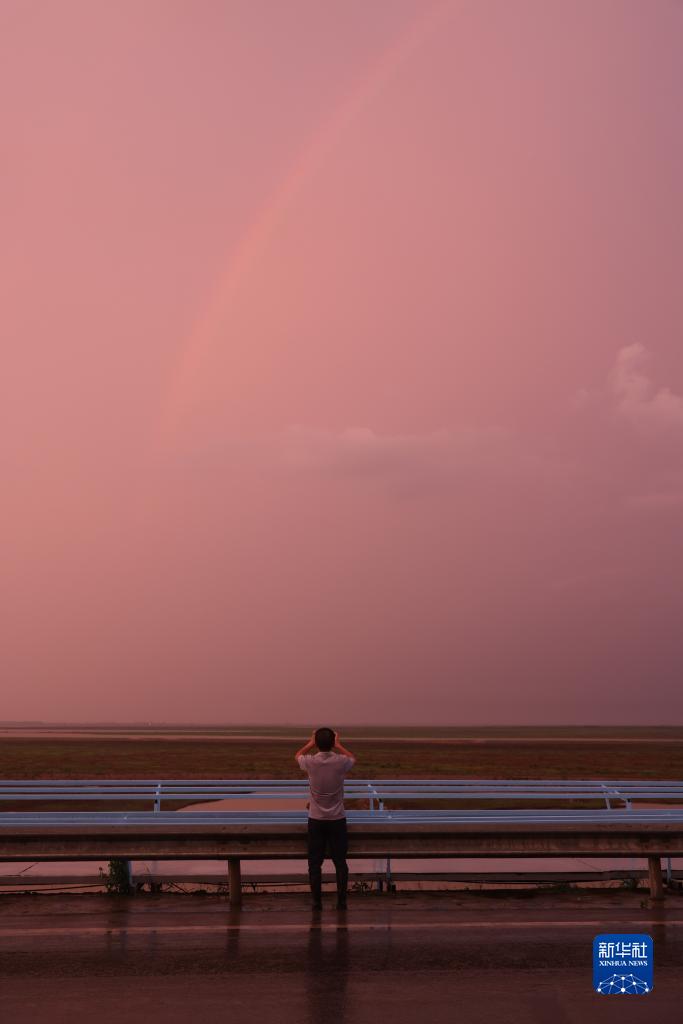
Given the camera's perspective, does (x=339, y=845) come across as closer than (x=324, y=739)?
Yes

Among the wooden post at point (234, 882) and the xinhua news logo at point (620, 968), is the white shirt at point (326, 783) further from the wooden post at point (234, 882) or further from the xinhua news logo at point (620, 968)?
the xinhua news logo at point (620, 968)

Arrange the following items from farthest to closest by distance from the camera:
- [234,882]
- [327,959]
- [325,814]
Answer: [234,882], [325,814], [327,959]

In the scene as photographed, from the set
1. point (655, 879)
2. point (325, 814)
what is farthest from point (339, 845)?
point (655, 879)

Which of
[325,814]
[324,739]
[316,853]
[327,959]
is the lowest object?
[327,959]

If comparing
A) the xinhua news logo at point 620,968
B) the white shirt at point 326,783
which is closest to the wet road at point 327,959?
the xinhua news logo at point 620,968

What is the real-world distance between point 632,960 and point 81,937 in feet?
16.9

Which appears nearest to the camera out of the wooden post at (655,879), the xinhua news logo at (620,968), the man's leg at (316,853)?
the xinhua news logo at (620,968)

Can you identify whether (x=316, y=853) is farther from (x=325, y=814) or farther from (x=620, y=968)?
(x=620, y=968)

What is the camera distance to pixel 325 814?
10734 millimetres

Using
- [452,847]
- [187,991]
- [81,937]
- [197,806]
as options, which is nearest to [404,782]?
[452,847]

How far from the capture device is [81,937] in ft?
31.2

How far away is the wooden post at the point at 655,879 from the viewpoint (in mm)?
11445

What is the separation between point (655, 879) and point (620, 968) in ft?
13.2

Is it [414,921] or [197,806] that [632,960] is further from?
[197,806]
